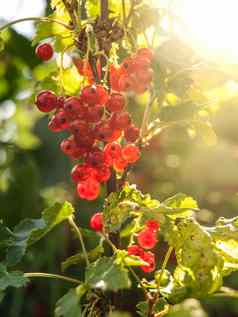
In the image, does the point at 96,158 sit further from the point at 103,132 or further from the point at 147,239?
the point at 147,239

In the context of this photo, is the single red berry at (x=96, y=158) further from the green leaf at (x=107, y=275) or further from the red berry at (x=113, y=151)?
the green leaf at (x=107, y=275)

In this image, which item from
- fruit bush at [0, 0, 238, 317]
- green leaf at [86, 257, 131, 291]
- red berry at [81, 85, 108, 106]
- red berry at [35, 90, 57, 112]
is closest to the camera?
green leaf at [86, 257, 131, 291]

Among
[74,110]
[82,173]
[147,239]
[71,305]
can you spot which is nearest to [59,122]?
[74,110]

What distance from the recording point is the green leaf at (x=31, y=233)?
1.74 meters

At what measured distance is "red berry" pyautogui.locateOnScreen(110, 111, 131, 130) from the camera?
5.80 feet

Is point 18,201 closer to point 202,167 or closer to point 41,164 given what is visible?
point 41,164

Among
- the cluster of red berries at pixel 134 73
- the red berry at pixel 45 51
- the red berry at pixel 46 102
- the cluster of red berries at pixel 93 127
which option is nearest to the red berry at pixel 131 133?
the cluster of red berries at pixel 93 127

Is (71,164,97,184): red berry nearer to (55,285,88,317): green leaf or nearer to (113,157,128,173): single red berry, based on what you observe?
(113,157,128,173): single red berry

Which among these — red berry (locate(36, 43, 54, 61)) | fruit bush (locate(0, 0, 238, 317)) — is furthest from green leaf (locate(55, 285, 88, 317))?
red berry (locate(36, 43, 54, 61))

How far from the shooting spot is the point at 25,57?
5.04 metres

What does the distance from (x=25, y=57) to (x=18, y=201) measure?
1.16 metres

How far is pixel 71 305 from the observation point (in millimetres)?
1478

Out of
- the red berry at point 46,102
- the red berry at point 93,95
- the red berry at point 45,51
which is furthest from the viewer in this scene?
the red berry at point 45,51

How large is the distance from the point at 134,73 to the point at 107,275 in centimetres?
62
